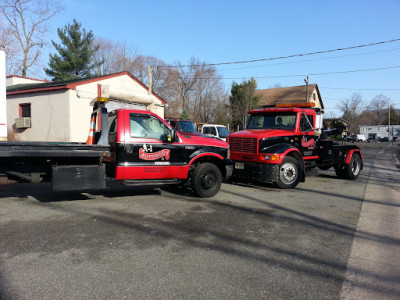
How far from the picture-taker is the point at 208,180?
290 inches

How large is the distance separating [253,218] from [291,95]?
43.5 meters

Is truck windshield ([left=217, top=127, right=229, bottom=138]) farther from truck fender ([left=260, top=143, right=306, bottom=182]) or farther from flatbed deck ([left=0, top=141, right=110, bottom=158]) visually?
flatbed deck ([left=0, top=141, right=110, bottom=158])

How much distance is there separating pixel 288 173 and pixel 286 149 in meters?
0.73

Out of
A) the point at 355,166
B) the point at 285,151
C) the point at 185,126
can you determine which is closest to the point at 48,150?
the point at 285,151

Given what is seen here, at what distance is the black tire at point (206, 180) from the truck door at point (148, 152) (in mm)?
360

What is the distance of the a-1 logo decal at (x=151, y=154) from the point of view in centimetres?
651

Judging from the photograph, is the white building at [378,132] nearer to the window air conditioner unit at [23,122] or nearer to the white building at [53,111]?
the white building at [53,111]

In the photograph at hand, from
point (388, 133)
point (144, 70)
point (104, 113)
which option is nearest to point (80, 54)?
point (144, 70)

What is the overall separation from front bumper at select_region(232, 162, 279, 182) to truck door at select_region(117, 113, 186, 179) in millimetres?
2409

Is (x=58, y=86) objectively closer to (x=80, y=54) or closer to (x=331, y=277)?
(x=331, y=277)

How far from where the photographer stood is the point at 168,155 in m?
6.87

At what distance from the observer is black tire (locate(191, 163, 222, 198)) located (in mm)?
7180

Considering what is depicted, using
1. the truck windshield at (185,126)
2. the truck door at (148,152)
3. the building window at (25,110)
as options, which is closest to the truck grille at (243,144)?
the truck door at (148,152)

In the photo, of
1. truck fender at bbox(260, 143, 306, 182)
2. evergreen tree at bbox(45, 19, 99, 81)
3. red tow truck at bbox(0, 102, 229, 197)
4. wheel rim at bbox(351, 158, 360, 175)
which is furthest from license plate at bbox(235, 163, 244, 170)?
evergreen tree at bbox(45, 19, 99, 81)
